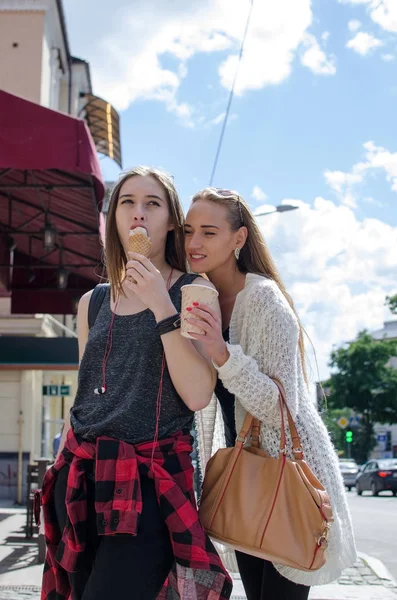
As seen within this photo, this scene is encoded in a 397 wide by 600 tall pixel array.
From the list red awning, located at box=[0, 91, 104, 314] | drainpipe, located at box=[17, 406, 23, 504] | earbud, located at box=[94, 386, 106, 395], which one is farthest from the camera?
drainpipe, located at box=[17, 406, 23, 504]

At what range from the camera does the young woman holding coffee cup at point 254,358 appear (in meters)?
2.34

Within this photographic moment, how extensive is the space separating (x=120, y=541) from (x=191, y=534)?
198 mm

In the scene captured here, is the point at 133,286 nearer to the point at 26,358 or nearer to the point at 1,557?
the point at 1,557

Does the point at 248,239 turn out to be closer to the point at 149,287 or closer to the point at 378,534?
the point at 149,287

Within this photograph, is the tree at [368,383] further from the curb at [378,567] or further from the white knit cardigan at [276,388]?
the white knit cardigan at [276,388]

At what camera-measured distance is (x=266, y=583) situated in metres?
2.51

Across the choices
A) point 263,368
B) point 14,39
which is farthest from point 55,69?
point 263,368

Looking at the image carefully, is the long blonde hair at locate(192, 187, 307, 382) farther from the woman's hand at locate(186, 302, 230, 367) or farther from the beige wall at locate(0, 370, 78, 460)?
the beige wall at locate(0, 370, 78, 460)

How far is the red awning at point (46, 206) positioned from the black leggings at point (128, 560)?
266cm

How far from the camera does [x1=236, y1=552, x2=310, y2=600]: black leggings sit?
2453 mm

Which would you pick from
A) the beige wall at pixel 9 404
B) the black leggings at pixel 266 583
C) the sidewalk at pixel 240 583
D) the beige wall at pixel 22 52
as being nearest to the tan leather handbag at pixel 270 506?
the black leggings at pixel 266 583

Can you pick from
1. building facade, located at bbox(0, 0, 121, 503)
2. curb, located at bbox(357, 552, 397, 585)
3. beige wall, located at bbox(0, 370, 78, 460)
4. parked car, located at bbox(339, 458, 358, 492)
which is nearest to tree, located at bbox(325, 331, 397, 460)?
parked car, located at bbox(339, 458, 358, 492)

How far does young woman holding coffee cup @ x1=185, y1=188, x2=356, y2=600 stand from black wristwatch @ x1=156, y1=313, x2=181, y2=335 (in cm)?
8

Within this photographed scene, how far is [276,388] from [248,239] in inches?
26.4
